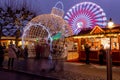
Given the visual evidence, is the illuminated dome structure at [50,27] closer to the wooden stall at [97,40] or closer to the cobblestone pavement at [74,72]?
the wooden stall at [97,40]

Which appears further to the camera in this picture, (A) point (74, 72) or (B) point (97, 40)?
(B) point (97, 40)

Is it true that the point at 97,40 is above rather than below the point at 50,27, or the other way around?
below

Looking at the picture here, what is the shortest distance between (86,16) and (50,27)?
6.32 meters

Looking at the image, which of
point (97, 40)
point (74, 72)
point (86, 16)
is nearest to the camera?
point (74, 72)

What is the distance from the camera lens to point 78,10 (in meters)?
31.7

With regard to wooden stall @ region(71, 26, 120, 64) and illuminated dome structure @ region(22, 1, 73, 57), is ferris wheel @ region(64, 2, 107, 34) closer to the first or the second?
wooden stall @ region(71, 26, 120, 64)

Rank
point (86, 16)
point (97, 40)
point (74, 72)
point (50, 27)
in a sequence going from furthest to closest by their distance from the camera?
1. point (86, 16)
2. point (97, 40)
3. point (50, 27)
4. point (74, 72)

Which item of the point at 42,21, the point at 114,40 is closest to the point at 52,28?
the point at 42,21

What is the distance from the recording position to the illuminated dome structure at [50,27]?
2508cm

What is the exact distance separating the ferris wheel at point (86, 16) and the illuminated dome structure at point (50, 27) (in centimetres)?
426

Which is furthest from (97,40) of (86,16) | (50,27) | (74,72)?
(74,72)

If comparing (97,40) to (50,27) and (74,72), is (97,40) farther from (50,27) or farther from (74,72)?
(74,72)

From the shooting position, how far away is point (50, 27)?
25844 millimetres

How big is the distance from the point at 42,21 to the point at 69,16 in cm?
704
